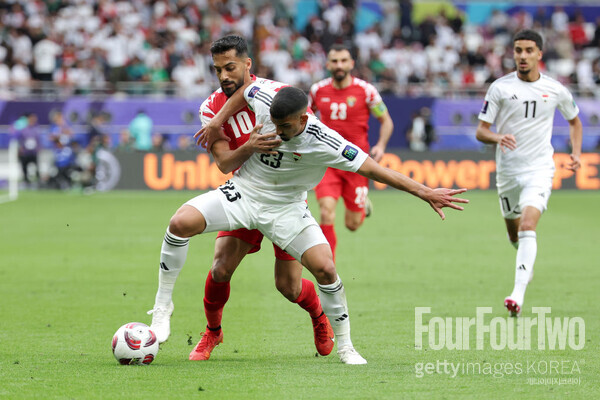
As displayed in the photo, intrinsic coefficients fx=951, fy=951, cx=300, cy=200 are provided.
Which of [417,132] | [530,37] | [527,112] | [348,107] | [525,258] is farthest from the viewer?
[417,132]

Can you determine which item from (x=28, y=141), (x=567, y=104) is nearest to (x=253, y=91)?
(x=567, y=104)

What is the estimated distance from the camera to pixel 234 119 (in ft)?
22.6

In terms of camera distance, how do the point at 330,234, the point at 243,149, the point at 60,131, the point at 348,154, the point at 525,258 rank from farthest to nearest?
1. the point at 60,131
2. the point at 330,234
3. the point at 525,258
4. the point at 243,149
5. the point at 348,154

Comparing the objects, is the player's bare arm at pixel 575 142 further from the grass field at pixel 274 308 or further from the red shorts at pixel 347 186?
the red shorts at pixel 347 186

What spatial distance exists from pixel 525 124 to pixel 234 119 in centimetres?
395

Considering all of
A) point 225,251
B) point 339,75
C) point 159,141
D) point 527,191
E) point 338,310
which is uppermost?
point 339,75

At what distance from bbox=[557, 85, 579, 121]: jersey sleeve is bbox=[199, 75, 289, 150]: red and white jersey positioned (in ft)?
13.1

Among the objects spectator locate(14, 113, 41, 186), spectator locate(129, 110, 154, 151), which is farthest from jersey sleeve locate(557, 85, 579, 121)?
spectator locate(14, 113, 41, 186)

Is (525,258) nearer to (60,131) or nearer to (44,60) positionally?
(60,131)

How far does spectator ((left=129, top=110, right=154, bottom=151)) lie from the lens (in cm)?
2694

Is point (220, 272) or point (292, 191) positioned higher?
point (292, 191)

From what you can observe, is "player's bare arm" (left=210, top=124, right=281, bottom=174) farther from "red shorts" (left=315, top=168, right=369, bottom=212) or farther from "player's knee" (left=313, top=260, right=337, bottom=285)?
"red shorts" (left=315, top=168, right=369, bottom=212)

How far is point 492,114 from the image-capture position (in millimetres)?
9703

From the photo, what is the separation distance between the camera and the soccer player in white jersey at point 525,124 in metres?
9.48
